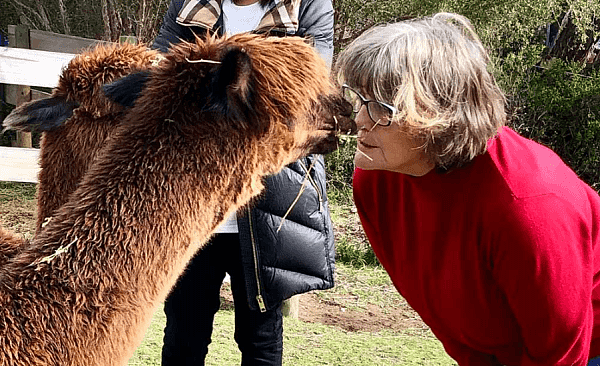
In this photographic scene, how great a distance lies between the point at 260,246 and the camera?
2.82 m

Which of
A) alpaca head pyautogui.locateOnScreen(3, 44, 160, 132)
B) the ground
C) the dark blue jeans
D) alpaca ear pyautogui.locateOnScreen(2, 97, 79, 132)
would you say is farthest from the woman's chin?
the ground

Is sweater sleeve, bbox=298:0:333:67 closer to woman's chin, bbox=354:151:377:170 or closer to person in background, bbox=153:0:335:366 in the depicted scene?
person in background, bbox=153:0:335:366

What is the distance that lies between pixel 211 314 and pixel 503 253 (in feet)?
4.79

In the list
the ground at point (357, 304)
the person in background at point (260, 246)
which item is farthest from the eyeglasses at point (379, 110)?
the ground at point (357, 304)

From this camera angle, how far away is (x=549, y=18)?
6941 mm

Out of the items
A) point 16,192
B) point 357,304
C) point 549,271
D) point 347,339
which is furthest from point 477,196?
point 16,192

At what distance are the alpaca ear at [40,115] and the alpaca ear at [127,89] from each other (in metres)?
0.53

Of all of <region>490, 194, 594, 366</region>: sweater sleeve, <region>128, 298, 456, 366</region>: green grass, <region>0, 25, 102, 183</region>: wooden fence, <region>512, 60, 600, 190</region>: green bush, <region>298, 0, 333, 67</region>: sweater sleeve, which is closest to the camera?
<region>490, 194, 594, 366</region>: sweater sleeve

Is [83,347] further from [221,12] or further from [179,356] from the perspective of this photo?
[221,12]

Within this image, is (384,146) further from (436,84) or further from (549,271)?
(549,271)

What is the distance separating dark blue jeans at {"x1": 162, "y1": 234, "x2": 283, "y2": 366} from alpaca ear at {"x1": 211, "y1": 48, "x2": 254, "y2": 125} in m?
0.89

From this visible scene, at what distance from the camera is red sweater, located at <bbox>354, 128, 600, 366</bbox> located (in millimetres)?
1932

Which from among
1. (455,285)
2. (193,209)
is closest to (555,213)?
(455,285)

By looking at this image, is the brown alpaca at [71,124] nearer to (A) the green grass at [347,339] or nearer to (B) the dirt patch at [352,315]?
(A) the green grass at [347,339]
